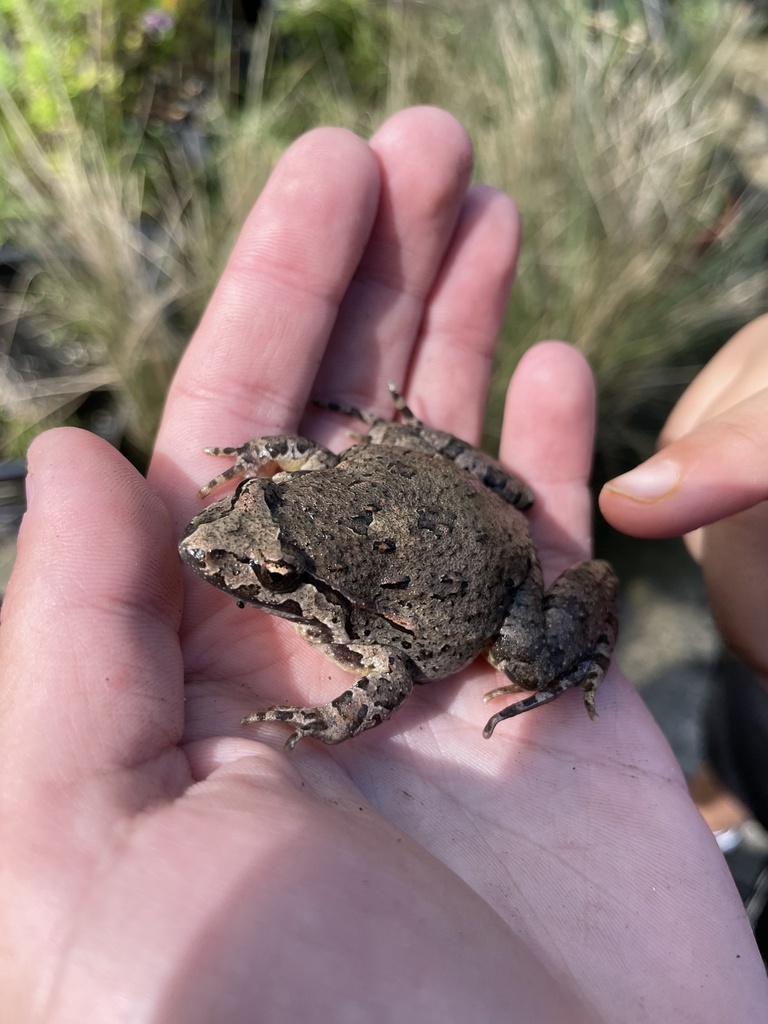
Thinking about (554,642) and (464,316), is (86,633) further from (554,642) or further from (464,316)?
(464,316)

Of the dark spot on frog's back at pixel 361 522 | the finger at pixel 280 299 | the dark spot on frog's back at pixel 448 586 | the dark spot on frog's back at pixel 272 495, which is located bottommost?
the dark spot on frog's back at pixel 448 586

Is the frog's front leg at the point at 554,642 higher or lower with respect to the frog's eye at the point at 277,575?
lower

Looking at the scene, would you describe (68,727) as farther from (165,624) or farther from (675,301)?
(675,301)

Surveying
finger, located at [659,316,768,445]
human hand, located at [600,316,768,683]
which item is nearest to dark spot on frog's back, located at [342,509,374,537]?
human hand, located at [600,316,768,683]

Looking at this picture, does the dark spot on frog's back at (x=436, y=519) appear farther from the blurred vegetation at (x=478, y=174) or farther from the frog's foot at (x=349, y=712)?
the blurred vegetation at (x=478, y=174)

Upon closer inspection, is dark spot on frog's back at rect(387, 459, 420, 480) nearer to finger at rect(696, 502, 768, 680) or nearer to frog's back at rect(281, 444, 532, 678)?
frog's back at rect(281, 444, 532, 678)

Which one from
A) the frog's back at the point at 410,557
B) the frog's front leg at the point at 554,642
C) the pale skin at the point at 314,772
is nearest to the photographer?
the pale skin at the point at 314,772

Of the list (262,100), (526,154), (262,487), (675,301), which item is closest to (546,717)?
(262,487)

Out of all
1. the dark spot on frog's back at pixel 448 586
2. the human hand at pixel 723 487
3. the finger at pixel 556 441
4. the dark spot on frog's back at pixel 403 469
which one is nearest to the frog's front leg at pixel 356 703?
the dark spot on frog's back at pixel 448 586
